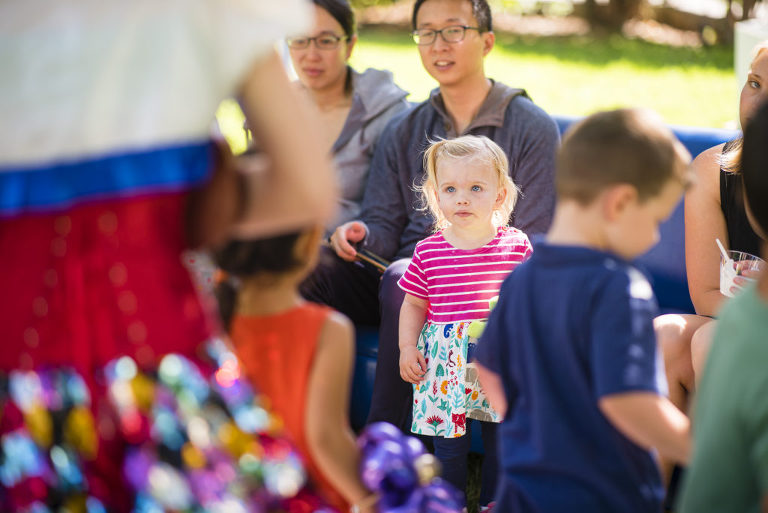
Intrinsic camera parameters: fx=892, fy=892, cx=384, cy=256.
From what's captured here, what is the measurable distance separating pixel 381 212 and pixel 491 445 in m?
1.09

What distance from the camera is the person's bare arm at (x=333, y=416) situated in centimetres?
165

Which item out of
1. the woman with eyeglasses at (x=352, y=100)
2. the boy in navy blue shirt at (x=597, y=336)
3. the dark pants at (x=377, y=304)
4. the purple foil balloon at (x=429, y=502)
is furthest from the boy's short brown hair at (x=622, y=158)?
the woman with eyeglasses at (x=352, y=100)

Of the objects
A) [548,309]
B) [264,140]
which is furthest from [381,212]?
[264,140]

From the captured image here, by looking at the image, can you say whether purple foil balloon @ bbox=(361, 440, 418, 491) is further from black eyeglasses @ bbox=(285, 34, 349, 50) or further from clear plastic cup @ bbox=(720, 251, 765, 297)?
black eyeglasses @ bbox=(285, 34, 349, 50)

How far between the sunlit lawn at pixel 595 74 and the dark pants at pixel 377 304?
4379 mm

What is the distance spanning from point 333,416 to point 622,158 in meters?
0.73

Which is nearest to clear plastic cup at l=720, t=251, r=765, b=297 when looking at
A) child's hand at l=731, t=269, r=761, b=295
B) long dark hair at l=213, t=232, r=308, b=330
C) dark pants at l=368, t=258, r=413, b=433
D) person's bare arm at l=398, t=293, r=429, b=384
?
child's hand at l=731, t=269, r=761, b=295

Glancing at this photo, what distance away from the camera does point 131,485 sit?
4.82 ft

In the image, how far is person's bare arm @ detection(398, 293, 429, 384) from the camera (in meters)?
2.91

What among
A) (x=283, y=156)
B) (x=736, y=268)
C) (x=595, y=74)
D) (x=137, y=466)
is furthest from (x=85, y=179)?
(x=595, y=74)

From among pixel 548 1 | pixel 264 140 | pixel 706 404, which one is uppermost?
pixel 264 140

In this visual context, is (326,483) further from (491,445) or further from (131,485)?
(491,445)

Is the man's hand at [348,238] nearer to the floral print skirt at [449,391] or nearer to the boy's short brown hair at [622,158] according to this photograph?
the floral print skirt at [449,391]

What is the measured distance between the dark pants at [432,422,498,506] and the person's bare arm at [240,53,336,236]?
1561 mm
